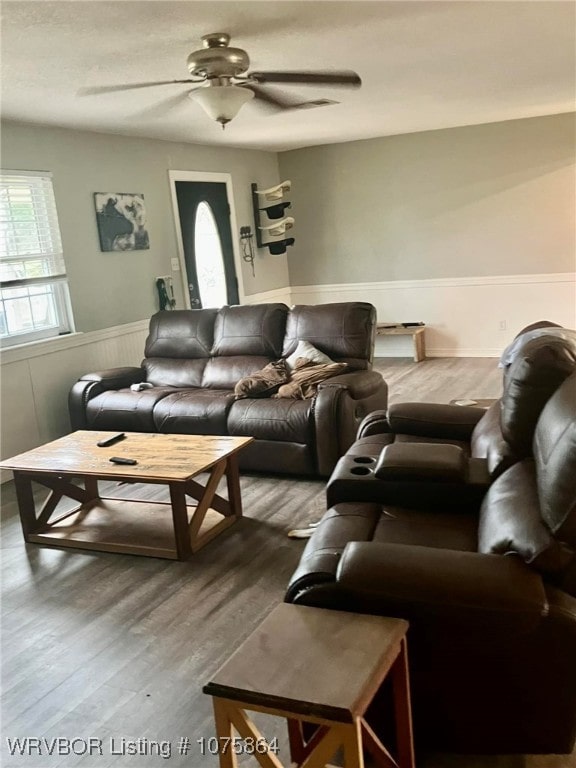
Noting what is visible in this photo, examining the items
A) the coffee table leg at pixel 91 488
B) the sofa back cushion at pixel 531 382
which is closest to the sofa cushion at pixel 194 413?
the coffee table leg at pixel 91 488

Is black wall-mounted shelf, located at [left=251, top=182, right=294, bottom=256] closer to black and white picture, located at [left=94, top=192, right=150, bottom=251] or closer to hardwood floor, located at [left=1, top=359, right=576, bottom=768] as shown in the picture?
black and white picture, located at [left=94, top=192, right=150, bottom=251]

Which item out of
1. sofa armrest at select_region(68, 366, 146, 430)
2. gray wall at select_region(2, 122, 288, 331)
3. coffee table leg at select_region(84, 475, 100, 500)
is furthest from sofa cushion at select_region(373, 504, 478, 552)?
gray wall at select_region(2, 122, 288, 331)

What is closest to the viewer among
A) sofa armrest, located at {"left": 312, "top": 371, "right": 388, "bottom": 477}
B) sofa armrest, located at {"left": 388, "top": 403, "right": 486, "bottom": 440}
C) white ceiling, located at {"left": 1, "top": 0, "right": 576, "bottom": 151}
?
white ceiling, located at {"left": 1, "top": 0, "right": 576, "bottom": 151}

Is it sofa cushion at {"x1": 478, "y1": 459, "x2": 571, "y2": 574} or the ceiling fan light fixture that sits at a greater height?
the ceiling fan light fixture

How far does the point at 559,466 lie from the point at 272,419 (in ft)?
8.21

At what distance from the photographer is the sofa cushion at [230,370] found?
15.6 ft

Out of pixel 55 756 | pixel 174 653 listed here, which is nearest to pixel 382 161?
pixel 174 653

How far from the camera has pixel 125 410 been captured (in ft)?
15.0

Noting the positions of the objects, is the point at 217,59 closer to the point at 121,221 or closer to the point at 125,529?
the point at 125,529

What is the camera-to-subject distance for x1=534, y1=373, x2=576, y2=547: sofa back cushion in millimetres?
1646

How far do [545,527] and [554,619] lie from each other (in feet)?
0.72

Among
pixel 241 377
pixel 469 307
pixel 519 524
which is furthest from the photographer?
pixel 469 307

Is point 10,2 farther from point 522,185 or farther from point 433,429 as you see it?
point 522,185

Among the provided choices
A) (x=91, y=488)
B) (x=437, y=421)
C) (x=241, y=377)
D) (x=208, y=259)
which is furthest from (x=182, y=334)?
(x=437, y=421)
